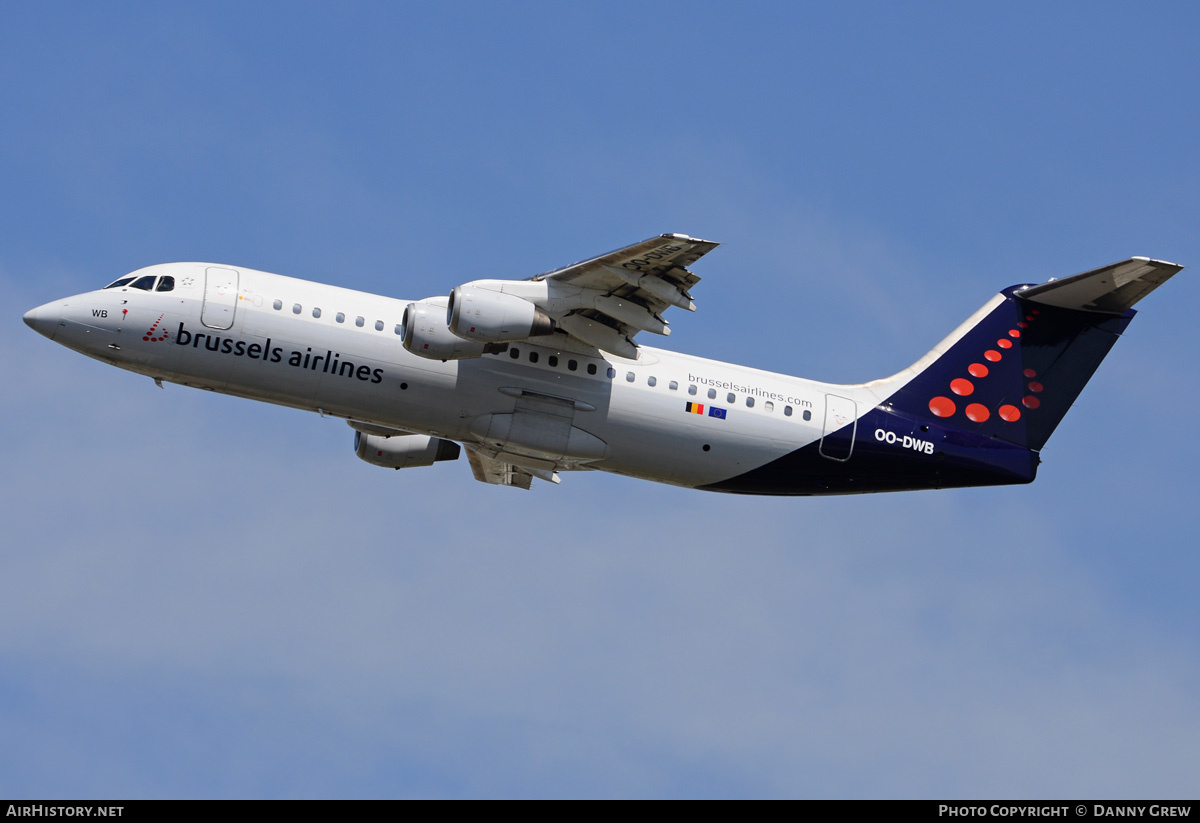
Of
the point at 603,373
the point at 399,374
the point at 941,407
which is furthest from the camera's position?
the point at 941,407

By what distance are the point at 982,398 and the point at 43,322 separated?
1672 cm

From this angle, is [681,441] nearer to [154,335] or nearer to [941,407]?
[941,407]

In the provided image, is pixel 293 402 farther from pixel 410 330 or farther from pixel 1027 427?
pixel 1027 427

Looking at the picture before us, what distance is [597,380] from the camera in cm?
2534

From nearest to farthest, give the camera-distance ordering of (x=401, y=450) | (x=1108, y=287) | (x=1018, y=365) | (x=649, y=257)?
(x=649, y=257) < (x=1108, y=287) < (x=1018, y=365) < (x=401, y=450)

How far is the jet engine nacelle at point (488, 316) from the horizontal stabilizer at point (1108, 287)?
1026 cm

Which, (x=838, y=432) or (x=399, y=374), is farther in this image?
(x=838, y=432)

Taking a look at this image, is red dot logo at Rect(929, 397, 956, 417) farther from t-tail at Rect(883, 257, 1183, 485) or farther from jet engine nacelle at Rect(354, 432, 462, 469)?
jet engine nacelle at Rect(354, 432, 462, 469)

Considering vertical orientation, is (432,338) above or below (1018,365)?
below

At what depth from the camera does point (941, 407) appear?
27.3 meters

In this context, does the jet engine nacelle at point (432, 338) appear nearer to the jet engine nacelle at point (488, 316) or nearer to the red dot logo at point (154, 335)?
the jet engine nacelle at point (488, 316)

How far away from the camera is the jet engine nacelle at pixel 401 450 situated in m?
28.9

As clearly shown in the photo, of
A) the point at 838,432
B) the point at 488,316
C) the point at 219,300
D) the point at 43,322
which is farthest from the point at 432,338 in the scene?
the point at 838,432

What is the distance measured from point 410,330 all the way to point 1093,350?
13057 mm
